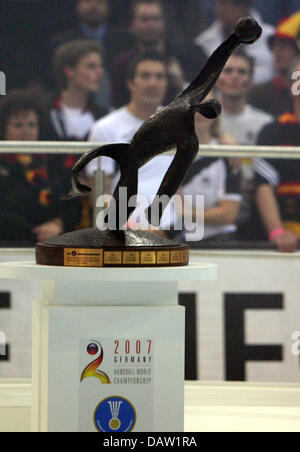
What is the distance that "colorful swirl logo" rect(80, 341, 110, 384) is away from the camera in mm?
2596

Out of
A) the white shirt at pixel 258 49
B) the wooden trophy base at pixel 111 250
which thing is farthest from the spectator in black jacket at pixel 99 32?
the wooden trophy base at pixel 111 250

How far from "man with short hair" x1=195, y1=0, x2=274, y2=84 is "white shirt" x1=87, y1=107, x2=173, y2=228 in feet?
2.47

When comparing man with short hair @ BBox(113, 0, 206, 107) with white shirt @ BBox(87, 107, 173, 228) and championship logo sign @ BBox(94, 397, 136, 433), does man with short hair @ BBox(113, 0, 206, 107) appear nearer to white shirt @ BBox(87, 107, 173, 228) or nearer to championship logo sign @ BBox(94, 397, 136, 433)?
white shirt @ BBox(87, 107, 173, 228)

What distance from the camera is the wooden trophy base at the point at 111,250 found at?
104 inches

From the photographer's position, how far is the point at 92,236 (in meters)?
2.76

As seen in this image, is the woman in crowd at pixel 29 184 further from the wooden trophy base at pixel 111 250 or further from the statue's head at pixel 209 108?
the statue's head at pixel 209 108

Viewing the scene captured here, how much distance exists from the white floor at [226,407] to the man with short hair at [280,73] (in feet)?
6.54

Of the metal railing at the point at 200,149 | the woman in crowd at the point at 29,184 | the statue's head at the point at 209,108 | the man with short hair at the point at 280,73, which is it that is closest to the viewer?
the statue's head at the point at 209,108

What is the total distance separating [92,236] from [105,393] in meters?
0.50

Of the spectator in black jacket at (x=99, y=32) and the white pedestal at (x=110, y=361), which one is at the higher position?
the spectator in black jacket at (x=99, y=32)

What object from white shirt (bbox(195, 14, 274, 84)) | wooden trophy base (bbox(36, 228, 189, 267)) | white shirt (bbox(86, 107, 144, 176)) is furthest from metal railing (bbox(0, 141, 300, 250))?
white shirt (bbox(195, 14, 274, 84))

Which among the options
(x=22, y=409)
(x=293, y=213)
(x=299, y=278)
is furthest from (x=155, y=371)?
(x=293, y=213)

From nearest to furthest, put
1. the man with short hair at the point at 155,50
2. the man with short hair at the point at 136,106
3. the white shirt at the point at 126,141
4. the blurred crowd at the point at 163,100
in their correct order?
the white shirt at the point at 126,141 < the blurred crowd at the point at 163,100 < the man with short hair at the point at 136,106 < the man with short hair at the point at 155,50

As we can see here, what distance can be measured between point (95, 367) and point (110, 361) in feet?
0.16
